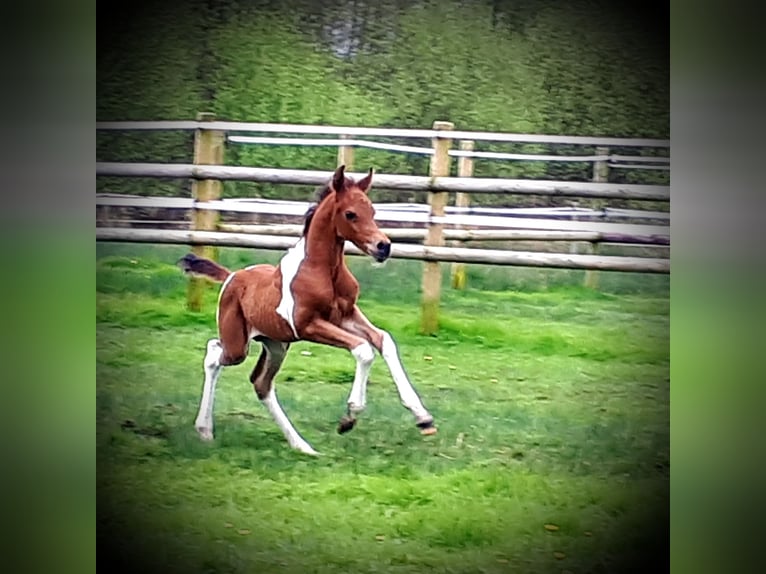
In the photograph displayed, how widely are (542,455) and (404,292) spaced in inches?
28.4

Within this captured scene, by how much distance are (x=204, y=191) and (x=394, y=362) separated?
2.85ft

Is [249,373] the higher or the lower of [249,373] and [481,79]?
the lower

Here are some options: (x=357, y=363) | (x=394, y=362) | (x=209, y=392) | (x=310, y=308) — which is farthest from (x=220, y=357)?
(x=394, y=362)

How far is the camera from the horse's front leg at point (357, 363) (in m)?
2.90

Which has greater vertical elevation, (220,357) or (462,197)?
(462,197)

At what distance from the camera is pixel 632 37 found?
114 inches

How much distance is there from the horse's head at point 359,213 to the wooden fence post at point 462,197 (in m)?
0.24

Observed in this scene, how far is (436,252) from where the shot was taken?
9.54 feet

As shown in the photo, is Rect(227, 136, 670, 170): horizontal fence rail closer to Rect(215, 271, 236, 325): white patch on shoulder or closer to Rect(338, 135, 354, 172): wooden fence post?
Rect(338, 135, 354, 172): wooden fence post

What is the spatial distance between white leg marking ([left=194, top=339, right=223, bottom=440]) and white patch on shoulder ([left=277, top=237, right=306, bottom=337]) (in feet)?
0.82

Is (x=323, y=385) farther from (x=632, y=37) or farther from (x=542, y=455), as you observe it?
(x=632, y=37)

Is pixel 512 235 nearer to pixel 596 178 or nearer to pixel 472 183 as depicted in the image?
pixel 472 183
